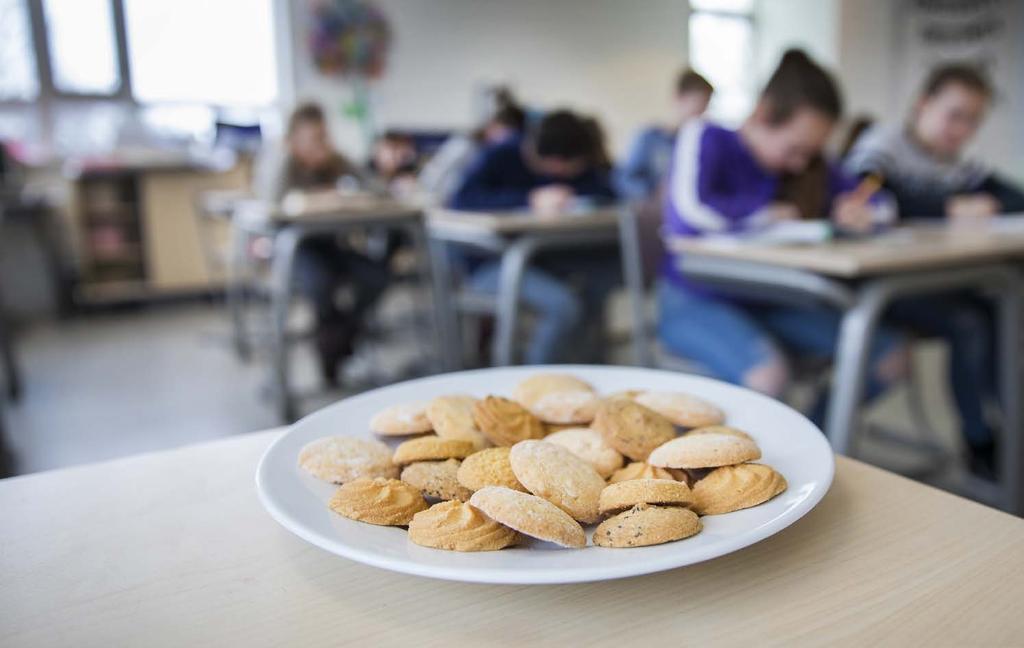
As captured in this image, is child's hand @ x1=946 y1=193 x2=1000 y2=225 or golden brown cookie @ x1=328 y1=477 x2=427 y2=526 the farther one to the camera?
child's hand @ x1=946 y1=193 x2=1000 y2=225

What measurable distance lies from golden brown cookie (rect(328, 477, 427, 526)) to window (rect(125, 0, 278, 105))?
155 inches

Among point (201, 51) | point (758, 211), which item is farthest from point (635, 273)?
point (201, 51)

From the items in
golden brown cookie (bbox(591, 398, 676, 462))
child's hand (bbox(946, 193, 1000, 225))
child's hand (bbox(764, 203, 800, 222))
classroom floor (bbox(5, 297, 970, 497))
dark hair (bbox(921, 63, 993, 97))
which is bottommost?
classroom floor (bbox(5, 297, 970, 497))

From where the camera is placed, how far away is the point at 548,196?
2.38 meters

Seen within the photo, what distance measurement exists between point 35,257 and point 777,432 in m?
5.07

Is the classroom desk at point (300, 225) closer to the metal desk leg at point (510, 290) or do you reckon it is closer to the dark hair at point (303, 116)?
the metal desk leg at point (510, 290)

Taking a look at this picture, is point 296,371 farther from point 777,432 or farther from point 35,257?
point 777,432

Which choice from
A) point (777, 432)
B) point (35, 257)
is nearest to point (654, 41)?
point (777, 432)

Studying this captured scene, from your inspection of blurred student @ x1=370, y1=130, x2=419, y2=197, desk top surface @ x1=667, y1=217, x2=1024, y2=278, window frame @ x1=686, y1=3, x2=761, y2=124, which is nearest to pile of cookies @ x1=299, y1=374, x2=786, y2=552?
window frame @ x1=686, y1=3, x2=761, y2=124

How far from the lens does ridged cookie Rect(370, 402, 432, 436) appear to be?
1.57ft

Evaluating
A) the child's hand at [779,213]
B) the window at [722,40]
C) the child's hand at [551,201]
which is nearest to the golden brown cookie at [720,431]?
the window at [722,40]

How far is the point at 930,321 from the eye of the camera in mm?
1838

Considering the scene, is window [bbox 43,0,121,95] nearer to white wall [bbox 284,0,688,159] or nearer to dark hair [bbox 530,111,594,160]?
white wall [bbox 284,0,688,159]

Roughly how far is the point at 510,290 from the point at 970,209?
1.19 metres
